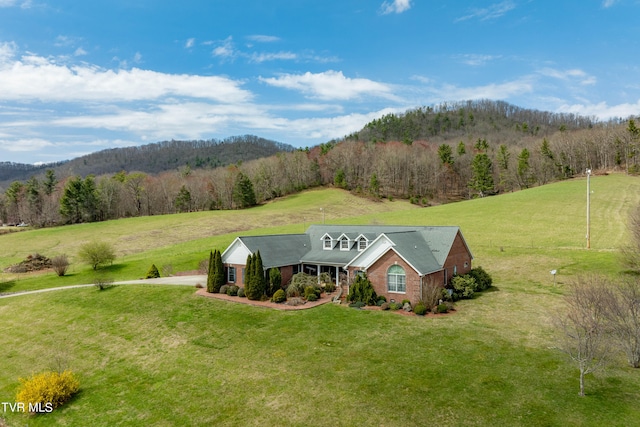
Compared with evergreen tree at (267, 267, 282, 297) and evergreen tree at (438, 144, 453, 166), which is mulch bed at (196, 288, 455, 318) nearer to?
evergreen tree at (267, 267, 282, 297)

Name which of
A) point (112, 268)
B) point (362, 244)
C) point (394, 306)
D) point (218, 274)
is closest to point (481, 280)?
point (394, 306)

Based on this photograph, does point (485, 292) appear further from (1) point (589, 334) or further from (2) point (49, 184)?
(2) point (49, 184)

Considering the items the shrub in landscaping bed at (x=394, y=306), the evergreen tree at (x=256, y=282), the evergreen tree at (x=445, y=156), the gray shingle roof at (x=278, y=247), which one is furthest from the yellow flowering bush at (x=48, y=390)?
the evergreen tree at (x=445, y=156)

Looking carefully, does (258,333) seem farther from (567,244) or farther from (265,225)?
(265,225)

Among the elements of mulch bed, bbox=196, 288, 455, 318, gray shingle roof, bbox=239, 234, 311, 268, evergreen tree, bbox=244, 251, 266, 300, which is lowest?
mulch bed, bbox=196, 288, 455, 318

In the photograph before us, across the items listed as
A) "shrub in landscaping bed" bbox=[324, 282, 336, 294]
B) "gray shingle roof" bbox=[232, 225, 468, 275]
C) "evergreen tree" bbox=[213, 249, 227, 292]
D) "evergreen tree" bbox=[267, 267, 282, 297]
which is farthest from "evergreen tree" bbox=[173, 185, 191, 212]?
"shrub in landscaping bed" bbox=[324, 282, 336, 294]

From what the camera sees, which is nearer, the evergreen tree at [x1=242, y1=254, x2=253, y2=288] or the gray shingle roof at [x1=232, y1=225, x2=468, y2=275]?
the gray shingle roof at [x1=232, y1=225, x2=468, y2=275]

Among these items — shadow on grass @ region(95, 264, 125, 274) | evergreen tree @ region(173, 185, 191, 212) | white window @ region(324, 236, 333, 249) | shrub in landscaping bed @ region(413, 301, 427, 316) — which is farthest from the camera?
evergreen tree @ region(173, 185, 191, 212)

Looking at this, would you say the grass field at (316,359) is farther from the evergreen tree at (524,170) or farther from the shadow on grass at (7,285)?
the evergreen tree at (524,170)
